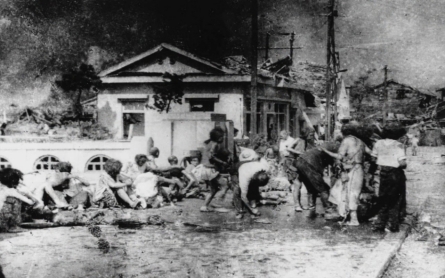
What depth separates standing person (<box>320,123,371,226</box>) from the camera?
730cm

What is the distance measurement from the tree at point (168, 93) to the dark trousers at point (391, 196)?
9.57m

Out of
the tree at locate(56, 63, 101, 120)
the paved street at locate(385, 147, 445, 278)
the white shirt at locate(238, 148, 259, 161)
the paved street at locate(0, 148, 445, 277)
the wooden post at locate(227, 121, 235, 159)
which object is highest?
the tree at locate(56, 63, 101, 120)

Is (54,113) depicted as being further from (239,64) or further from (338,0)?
(338,0)

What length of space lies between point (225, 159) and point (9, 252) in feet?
13.9

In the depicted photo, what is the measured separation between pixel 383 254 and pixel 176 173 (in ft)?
18.0

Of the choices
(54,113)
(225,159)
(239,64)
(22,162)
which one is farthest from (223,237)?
(239,64)

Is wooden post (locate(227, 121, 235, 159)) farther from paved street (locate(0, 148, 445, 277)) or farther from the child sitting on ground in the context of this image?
paved street (locate(0, 148, 445, 277))

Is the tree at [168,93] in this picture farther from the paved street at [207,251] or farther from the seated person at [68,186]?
the paved street at [207,251]

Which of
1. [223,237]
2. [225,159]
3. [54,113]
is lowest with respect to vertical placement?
[223,237]

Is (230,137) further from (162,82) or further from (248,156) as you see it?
(248,156)

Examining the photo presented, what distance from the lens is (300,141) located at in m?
10.2

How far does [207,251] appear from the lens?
573 cm

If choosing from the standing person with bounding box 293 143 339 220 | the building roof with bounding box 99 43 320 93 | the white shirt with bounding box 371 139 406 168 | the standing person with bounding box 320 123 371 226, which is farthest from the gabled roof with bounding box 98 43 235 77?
the white shirt with bounding box 371 139 406 168

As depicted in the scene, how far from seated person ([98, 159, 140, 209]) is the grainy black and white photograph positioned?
2 cm
